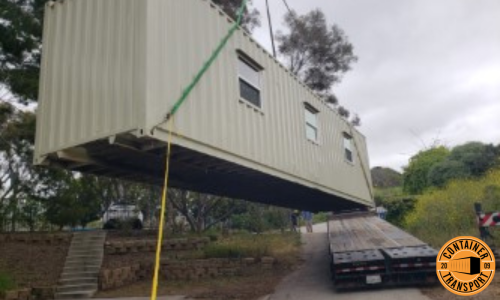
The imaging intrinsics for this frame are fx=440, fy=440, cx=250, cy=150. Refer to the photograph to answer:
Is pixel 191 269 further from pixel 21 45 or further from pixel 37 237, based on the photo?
pixel 21 45

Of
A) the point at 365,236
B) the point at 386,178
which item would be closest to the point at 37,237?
the point at 365,236

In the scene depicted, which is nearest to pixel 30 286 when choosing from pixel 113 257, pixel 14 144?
pixel 113 257

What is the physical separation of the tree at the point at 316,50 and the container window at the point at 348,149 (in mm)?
10434

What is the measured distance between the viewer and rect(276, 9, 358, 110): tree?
24.8m

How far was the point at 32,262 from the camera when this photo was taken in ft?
41.1

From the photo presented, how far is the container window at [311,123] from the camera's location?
10.9m

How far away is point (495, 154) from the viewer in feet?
70.7

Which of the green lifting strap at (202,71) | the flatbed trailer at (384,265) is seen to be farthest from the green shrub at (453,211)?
the green lifting strap at (202,71)

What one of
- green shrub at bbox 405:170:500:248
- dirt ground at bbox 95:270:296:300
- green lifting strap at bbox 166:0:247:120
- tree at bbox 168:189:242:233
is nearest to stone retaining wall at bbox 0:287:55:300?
dirt ground at bbox 95:270:296:300

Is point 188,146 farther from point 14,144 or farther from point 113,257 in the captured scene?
point 14,144

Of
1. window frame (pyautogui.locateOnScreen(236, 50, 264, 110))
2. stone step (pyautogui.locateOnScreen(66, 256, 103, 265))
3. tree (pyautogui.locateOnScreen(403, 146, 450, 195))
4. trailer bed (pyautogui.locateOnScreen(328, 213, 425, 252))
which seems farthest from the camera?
tree (pyautogui.locateOnScreen(403, 146, 450, 195))

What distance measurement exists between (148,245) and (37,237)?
11.0 feet

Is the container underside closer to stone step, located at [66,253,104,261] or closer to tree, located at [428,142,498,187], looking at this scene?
stone step, located at [66,253,104,261]

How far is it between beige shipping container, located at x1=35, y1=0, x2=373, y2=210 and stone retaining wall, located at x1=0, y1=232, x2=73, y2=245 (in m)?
6.11
